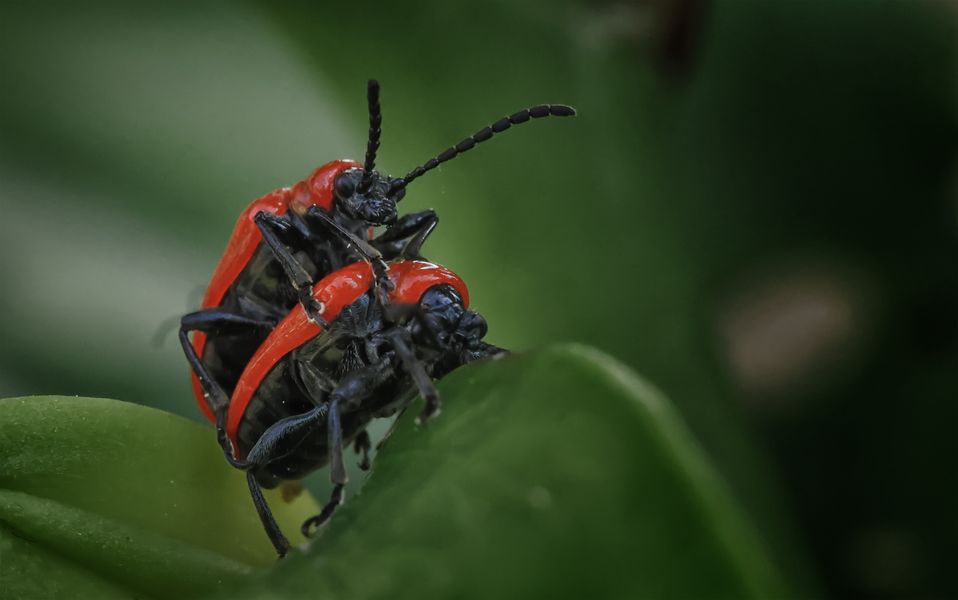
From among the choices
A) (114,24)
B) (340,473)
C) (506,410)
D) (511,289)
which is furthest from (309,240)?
(506,410)

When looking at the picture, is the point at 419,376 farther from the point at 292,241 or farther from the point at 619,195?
the point at 619,195

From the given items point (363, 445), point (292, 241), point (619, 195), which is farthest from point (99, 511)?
point (619, 195)

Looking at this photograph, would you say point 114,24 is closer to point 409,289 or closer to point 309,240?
point 309,240

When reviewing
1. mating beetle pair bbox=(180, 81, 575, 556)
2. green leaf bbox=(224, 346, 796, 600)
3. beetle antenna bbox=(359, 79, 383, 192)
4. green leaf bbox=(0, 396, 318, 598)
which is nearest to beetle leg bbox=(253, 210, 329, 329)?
mating beetle pair bbox=(180, 81, 575, 556)

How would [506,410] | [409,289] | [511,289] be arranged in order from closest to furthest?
[506,410] < [409,289] < [511,289]

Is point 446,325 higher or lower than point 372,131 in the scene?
Answer: lower

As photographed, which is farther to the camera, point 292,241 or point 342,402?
point 292,241
